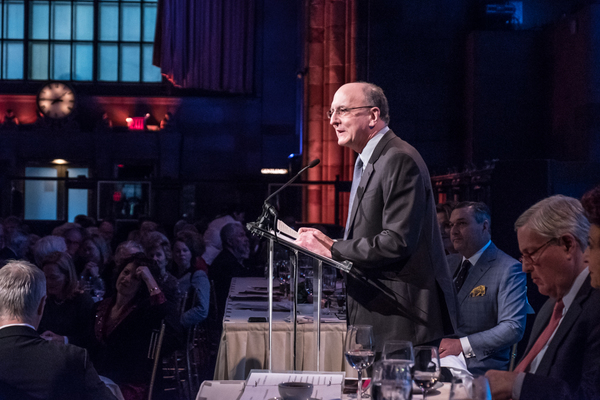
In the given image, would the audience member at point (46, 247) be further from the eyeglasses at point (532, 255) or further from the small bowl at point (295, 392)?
the eyeglasses at point (532, 255)

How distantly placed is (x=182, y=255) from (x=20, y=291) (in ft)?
9.79

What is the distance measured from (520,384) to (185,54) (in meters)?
14.8

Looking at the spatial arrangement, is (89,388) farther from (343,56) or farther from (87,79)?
(87,79)

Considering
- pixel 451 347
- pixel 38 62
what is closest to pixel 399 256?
pixel 451 347

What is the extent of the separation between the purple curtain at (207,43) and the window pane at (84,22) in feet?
5.83

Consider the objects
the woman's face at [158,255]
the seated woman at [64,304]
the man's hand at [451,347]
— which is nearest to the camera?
the man's hand at [451,347]

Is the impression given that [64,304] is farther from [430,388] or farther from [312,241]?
[430,388]

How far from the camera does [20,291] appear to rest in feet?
8.37

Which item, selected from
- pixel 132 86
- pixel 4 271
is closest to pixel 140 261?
pixel 4 271

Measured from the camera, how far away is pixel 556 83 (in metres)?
9.11

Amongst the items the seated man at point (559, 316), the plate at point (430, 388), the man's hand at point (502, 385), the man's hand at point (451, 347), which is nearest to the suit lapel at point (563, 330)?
the seated man at point (559, 316)

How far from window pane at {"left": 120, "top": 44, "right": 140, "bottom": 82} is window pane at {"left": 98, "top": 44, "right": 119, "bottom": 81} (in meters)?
0.16

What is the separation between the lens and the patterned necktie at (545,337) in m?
2.03

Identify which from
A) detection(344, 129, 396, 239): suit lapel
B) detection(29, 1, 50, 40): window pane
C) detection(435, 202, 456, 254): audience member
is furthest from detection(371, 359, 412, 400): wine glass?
detection(29, 1, 50, 40): window pane
